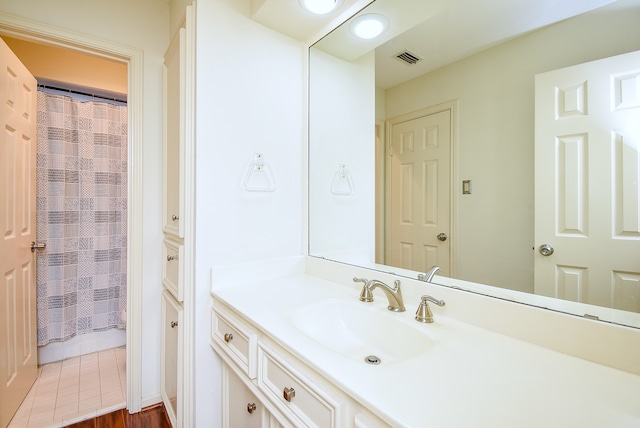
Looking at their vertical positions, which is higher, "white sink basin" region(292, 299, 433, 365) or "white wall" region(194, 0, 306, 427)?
"white wall" region(194, 0, 306, 427)

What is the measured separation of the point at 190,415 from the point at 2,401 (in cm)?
106

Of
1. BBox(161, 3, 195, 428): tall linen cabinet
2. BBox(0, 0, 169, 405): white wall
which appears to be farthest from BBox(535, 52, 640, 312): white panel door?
BBox(0, 0, 169, 405): white wall

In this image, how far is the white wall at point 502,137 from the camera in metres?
0.80

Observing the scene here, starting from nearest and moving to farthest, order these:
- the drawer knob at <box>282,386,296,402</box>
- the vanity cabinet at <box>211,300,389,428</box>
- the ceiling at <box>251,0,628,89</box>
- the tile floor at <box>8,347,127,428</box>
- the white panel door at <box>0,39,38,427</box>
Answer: the vanity cabinet at <box>211,300,389,428</box> < the drawer knob at <box>282,386,296,402</box> < the ceiling at <box>251,0,628,89</box> < the white panel door at <box>0,39,38,427</box> < the tile floor at <box>8,347,127,428</box>

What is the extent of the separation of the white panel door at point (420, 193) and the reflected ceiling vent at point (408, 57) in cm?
25

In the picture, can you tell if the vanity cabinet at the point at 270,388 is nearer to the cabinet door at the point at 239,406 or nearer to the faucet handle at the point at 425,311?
the cabinet door at the point at 239,406

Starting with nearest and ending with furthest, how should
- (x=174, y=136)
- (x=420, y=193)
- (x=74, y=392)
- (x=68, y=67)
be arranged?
(x=420, y=193), (x=174, y=136), (x=74, y=392), (x=68, y=67)

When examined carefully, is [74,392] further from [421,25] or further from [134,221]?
[421,25]

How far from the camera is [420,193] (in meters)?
1.13

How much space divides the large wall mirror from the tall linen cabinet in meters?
0.72

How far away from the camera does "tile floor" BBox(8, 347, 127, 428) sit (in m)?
1.59


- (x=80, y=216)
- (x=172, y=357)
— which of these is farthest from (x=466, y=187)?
(x=80, y=216)

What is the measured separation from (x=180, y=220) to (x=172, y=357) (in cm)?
77

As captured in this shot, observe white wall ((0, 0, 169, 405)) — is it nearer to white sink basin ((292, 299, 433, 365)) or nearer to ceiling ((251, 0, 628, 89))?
ceiling ((251, 0, 628, 89))
